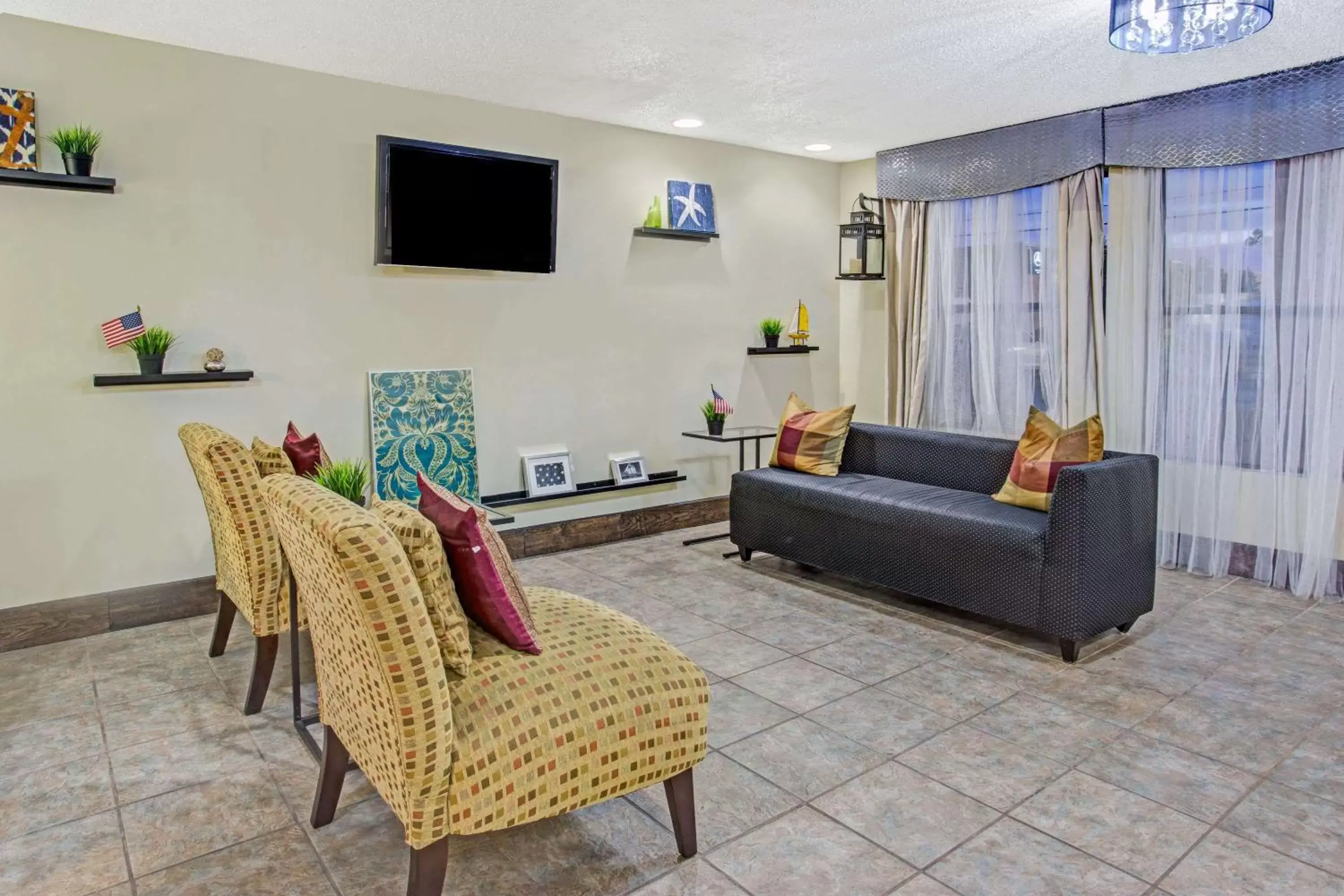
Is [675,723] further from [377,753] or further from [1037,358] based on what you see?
[1037,358]

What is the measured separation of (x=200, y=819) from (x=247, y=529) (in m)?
0.97

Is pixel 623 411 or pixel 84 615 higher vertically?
pixel 623 411

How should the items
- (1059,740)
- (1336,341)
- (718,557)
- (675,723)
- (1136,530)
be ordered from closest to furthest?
(675,723), (1059,740), (1136,530), (1336,341), (718,557)

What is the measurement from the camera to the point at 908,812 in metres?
2.39

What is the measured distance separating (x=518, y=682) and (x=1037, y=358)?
14.3 ft

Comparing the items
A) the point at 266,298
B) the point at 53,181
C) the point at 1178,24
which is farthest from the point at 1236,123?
the point at 53,181

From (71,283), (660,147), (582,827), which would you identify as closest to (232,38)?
(71,283)

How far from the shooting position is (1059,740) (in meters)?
2.79

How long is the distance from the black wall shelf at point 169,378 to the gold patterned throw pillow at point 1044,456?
11.6 feet

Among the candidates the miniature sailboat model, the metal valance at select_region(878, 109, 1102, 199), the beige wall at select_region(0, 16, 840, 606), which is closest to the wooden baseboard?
the beige wall at select_region(0, 16, 840, 606)

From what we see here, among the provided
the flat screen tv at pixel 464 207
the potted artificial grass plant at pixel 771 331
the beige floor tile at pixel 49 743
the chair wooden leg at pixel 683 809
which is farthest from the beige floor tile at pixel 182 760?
the potted artificial grass plant at pixel 771 331

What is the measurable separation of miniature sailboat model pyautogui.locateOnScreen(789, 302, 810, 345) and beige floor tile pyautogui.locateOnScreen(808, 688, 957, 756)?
11.3 feet

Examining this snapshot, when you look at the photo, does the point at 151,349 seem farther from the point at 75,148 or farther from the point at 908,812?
the point at 908,812

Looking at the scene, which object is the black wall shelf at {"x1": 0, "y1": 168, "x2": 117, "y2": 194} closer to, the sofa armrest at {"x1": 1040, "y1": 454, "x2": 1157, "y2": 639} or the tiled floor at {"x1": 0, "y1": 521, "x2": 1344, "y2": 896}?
the tiled floor at {"x1": 0, "y1": 521, "x2": 1344, "y2": 896}
